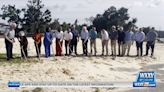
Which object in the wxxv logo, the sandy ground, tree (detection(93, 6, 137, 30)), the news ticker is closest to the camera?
the wxxv logo

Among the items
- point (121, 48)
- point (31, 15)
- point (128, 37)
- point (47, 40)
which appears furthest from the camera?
point (31, 15)

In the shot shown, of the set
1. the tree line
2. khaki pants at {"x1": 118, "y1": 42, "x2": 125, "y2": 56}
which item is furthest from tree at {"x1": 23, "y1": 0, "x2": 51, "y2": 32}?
khaki pants at {"x1": 118, "y1": 42, "x2": 125, "y2": 56}

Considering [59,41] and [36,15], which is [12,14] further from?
[59,41]

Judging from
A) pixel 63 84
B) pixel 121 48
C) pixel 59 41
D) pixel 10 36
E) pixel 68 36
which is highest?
pixel 10 36

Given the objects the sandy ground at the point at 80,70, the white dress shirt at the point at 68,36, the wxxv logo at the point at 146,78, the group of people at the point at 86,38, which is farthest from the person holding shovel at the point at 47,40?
the wxxv logo at the point at 146,78

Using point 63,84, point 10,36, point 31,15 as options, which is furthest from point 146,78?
Result: point 31,15

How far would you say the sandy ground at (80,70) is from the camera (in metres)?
13.8

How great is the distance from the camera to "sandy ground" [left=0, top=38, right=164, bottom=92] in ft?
45.1

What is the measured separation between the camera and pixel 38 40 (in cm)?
1850

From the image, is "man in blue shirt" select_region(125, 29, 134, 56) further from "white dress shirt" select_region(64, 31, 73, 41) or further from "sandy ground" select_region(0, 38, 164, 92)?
"white dress shirt" select_region(64, 31, 73, 41)

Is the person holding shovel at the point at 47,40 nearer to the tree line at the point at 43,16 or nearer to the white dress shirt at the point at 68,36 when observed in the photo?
the white dress shirt at the point at 68,36

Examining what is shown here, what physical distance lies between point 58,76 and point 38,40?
172 inches

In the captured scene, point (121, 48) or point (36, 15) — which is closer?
point (121, 48)

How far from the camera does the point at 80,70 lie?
15.8 metres
